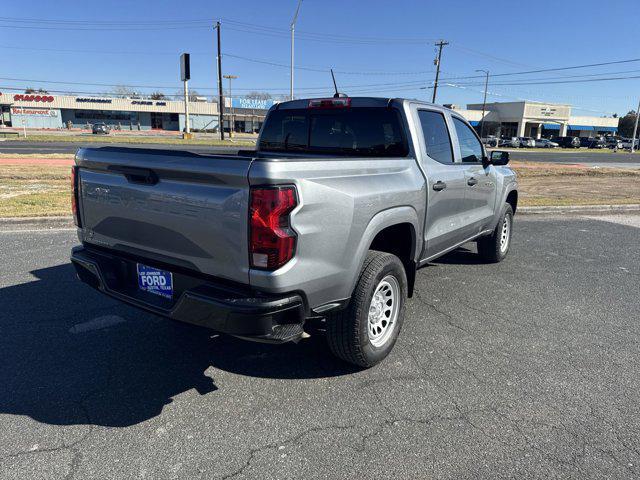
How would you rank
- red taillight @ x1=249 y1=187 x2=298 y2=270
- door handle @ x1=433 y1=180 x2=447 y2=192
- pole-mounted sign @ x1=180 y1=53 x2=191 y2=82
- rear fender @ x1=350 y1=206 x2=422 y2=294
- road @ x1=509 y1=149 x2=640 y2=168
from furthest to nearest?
pole-mounted sign @ x1=180 y1=53 x2=191 y2=82
road @ x1=509 y1=149 x2=640 y2=168
door handle @ x1=433 y1=180 x2=447 y2=192
rear fender @ x1=350 y1=206 x2=422 y2=294
red taillight @ x1=249 y1=187 x2=298 y2=270

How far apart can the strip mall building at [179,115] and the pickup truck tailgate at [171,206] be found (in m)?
72.2

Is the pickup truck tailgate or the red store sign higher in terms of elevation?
the red store sign

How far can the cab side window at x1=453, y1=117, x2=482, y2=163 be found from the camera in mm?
4922

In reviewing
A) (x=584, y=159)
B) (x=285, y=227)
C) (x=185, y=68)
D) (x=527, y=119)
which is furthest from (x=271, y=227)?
(x=527, y=119)

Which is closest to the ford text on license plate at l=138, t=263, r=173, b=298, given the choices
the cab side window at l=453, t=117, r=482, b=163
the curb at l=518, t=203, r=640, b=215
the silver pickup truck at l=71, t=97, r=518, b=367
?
the silver pickup truck at l=71, t=97, r=518, b=367

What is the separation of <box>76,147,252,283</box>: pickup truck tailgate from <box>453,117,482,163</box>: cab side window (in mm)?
3105

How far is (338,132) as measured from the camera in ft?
14.1

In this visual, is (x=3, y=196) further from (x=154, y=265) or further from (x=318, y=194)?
(x=318, y=194)

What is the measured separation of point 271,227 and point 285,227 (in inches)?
3.2

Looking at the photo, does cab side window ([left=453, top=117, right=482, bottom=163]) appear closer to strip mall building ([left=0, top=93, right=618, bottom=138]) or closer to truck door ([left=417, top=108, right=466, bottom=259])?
truck door ([left=417, top=108, right=466, bottom=259])

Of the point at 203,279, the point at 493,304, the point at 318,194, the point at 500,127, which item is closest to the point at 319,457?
the point at 203,279

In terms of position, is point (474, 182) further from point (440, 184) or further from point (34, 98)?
point (34, 98)

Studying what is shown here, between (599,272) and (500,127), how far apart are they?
306 ft

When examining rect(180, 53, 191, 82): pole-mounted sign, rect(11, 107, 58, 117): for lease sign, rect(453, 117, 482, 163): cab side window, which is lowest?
rect(453, 117, 482, 163): cab side window
